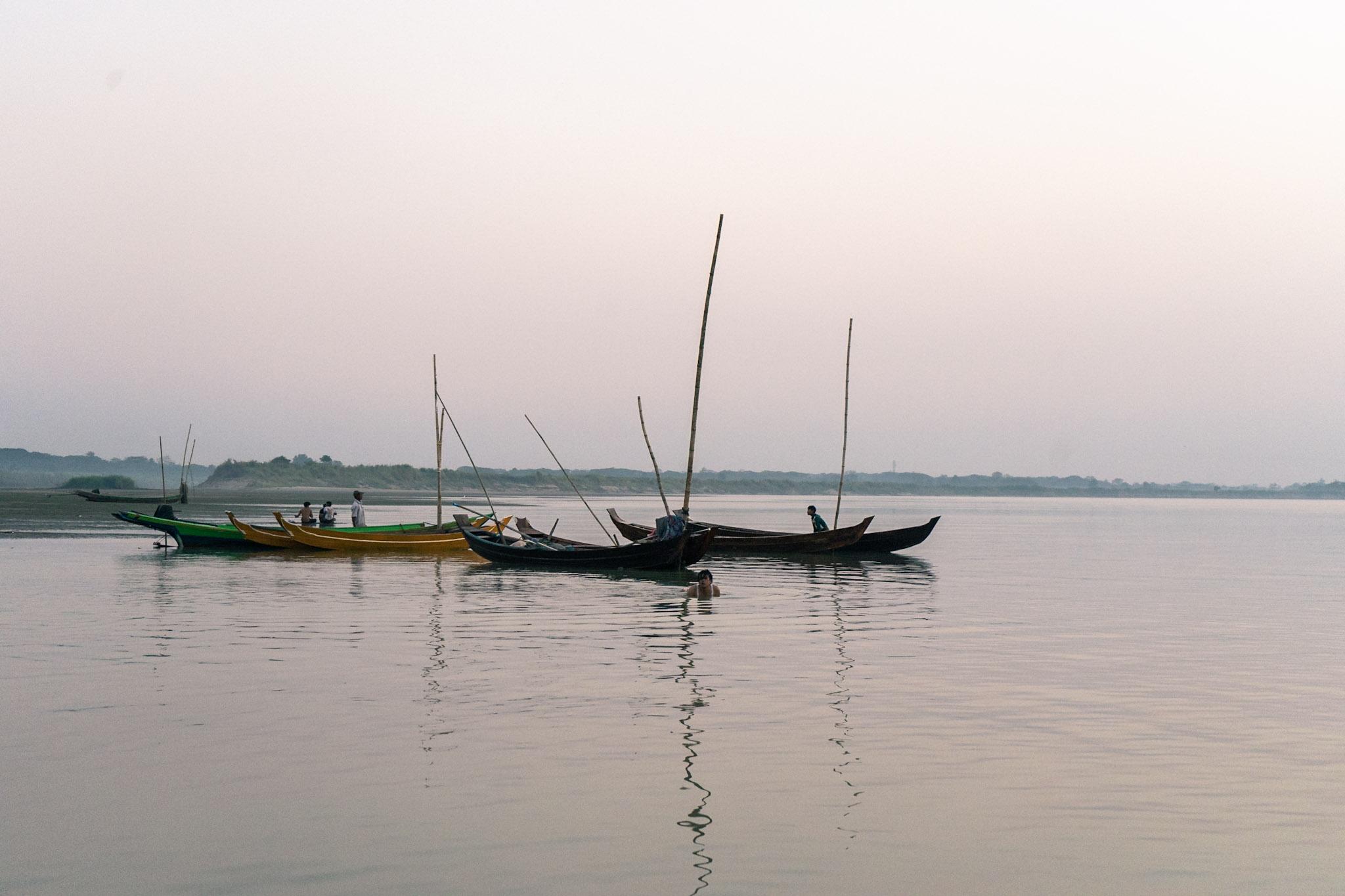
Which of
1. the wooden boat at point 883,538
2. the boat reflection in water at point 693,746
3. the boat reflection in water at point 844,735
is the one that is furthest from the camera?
the wooden boat at point 883,538

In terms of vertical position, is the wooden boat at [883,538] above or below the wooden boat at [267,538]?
above

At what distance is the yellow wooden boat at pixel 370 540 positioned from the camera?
4150 centimetres

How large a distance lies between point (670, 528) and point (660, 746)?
21397 mm

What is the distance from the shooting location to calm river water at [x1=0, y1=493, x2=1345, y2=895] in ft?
27.4

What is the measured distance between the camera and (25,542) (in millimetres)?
46094

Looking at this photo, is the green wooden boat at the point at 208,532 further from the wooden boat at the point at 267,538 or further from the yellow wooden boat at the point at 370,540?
the yellow wooden boat at the point at 370,540

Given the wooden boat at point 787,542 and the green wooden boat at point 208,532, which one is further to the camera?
the green wooden boat at point 208,532

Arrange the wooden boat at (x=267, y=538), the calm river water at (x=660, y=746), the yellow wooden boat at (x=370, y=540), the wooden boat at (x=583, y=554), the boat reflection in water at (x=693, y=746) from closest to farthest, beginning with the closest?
the calm river water at (x=660, y=746) → the boat reflection in water at (x=693, y=746) → the wooden boat at (x=583, y=554) → the yellow wooden boat at (x=370, y=540) → the wooden boat at (x=267, y=538)

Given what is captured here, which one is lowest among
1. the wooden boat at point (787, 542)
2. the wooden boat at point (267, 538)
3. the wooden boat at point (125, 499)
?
the wooden boat at point (125, 499)

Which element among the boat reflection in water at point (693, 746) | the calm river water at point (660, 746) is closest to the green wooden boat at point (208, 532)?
the calm river water at point (660, 746)

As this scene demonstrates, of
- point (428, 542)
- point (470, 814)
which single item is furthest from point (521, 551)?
point (470, 814)

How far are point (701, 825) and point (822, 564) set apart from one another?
31.9 metres

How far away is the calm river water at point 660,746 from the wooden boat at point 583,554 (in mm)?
5518

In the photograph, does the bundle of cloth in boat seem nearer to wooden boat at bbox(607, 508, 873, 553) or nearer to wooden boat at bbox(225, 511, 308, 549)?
wooden boat at bbox(607, 508, 873, 553)
